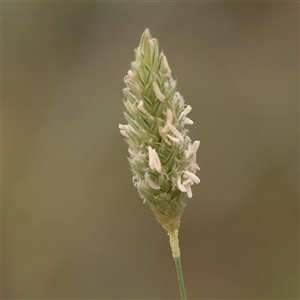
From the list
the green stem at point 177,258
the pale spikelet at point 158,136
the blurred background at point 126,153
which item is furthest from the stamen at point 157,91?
the blurred background at point 126,153

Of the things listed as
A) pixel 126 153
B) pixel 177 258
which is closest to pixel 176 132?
pixel 177 258

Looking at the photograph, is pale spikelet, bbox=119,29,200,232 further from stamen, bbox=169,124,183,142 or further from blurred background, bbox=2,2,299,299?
blurred background, bbox=2,2,299,299

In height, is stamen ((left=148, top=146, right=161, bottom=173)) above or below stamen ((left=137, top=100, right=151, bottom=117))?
below

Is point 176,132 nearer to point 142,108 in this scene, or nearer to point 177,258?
point 142,108

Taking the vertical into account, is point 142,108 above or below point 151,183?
above

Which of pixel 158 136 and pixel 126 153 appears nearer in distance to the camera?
pixel 158 136

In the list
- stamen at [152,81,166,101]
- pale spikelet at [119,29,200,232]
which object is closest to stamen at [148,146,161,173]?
pale spikelet at [119,29,200,232]

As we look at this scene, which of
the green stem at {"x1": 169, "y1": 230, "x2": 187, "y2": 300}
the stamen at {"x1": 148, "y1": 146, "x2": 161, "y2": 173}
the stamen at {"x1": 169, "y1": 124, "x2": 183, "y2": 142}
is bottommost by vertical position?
the green stem at {"x1": 169, "y1": 230, "x2": 187, "y2": 300}
